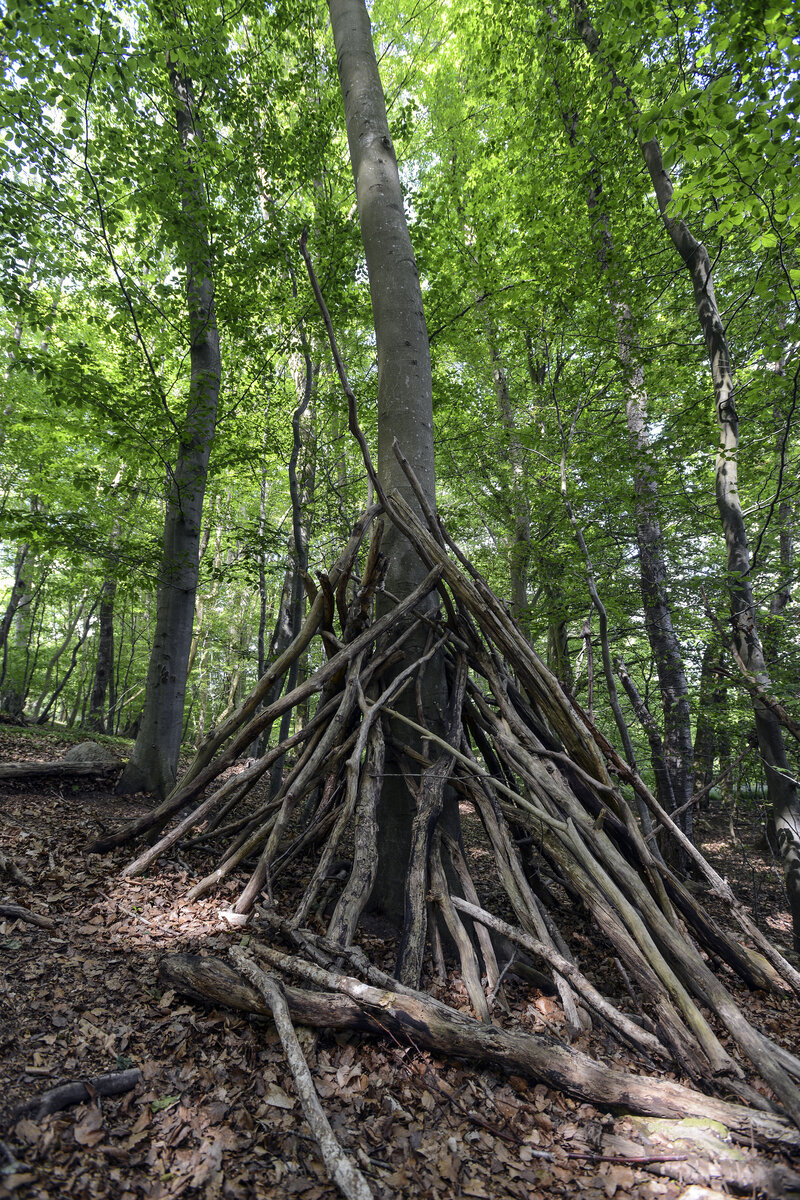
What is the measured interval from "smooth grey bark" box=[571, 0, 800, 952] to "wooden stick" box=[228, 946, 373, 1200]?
158 inches

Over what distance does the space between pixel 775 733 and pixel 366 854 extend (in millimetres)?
3701

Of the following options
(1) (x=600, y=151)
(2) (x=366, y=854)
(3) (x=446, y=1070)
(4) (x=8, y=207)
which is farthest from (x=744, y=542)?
(4) (x=8, y=207)

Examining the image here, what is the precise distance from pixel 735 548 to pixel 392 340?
3.52m

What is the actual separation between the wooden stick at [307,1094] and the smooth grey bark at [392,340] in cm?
119

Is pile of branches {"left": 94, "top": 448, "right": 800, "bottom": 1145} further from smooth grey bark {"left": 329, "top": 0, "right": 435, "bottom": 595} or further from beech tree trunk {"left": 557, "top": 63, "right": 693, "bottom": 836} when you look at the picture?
beech tree trunk {"left": 557, "top": 63, "right": 693, "bottom": 836}

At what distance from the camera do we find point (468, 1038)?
2.03 metres

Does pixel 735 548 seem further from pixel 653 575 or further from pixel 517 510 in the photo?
pixel 517 510

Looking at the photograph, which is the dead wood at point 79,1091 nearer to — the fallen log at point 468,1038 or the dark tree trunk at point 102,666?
the fallen log at point 468,1038

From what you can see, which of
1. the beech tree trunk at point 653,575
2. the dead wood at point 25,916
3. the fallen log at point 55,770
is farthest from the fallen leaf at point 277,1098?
the beech tree trunk at point 653,575

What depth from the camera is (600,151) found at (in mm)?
6191

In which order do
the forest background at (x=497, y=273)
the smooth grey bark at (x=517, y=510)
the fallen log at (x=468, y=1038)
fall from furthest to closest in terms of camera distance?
the smooth grey bark at (x=517, y=510), the forest background at (x=497, y=273), the fallen log at (x=468, y=1038)

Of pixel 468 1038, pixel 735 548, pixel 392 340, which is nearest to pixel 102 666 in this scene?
pixel 392 340

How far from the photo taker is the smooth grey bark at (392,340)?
3.68 m

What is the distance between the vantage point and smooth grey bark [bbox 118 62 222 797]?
229 inches
